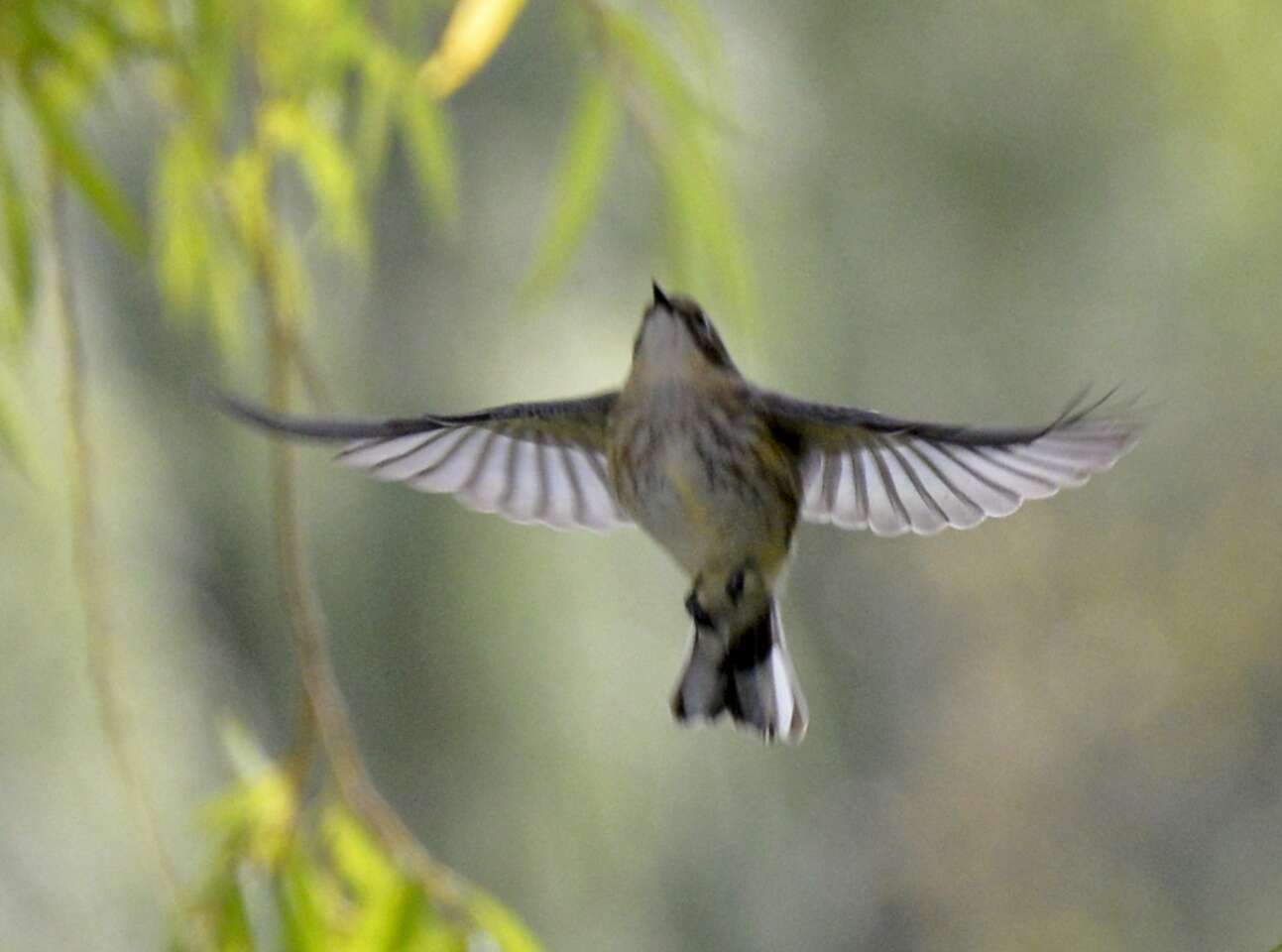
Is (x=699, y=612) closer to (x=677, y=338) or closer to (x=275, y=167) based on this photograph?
(x=677, y=338)

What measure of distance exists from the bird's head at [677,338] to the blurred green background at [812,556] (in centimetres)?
67

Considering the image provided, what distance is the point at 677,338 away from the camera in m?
0.90

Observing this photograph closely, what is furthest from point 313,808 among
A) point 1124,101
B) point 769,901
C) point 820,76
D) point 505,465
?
point 1124,101

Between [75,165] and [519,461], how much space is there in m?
0.33

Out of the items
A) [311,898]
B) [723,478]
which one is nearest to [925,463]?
[723,478]

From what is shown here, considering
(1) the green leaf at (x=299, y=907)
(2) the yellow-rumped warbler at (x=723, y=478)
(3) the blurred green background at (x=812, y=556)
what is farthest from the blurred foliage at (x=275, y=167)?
(3) the blurred green background at (x=812, y=556)

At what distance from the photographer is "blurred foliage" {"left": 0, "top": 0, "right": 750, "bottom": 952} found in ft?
2.82

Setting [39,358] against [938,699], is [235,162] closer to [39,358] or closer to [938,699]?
[39,358]

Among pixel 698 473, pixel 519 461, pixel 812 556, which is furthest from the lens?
pixel 812 556

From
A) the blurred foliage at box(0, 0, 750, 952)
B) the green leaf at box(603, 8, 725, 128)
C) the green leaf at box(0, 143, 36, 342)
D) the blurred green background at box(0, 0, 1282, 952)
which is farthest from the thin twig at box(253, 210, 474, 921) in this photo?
the blurred green background at box(0, 0, 1282, 952)

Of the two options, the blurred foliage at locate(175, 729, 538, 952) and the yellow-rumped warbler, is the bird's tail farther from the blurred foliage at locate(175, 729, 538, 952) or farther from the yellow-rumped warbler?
the blurred foliage at locate(175, 729, 538, 952)

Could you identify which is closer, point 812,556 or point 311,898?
point 311,898

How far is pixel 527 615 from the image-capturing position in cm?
224

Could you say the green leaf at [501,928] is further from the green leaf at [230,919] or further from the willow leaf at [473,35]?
the willow leaf at [473,35]
